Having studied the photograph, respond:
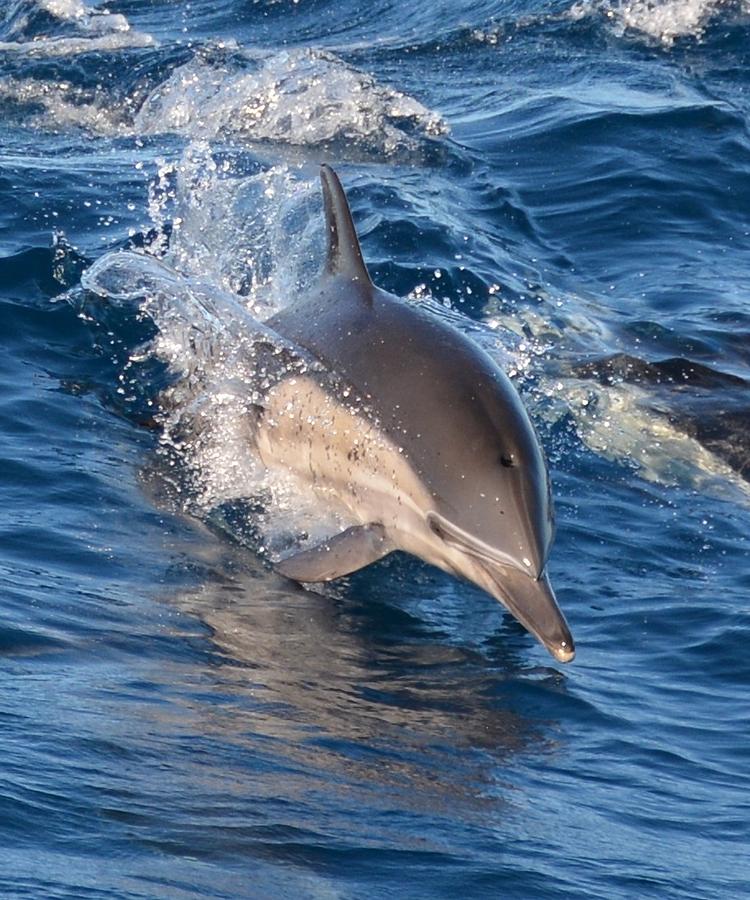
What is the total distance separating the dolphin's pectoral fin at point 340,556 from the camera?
25.3 ft

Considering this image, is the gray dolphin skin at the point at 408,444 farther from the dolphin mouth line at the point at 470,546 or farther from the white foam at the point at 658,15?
the white foam at the point at 658,15

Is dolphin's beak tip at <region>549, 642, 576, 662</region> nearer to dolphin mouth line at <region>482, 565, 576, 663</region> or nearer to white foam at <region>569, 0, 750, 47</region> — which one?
dolphin mouth line at <region>482, 565, 576, 663</region>

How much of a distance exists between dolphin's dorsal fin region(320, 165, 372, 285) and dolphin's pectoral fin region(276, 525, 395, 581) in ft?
4.47

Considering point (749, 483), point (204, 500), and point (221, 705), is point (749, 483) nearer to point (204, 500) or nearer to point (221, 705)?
point (204, 500)

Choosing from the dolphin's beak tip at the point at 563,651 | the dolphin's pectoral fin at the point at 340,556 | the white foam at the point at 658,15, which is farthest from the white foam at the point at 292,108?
the dolphin's beak tip at the point at 563,651

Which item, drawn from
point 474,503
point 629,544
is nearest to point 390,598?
point 474,503

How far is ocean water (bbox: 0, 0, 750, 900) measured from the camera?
5.57 m

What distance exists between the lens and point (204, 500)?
878cm

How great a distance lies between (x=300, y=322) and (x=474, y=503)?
2.00 m

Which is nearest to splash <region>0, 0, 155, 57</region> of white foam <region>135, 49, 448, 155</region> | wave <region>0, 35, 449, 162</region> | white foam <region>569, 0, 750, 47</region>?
wave <region>0, 35, 449, 162</region>

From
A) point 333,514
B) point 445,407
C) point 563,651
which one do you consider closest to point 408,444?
point 445,407

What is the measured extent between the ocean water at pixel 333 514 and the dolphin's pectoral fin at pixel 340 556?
152 millimetres

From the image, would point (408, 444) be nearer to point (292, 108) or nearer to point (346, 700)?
point (346, 700)

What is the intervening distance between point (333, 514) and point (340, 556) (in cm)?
68
